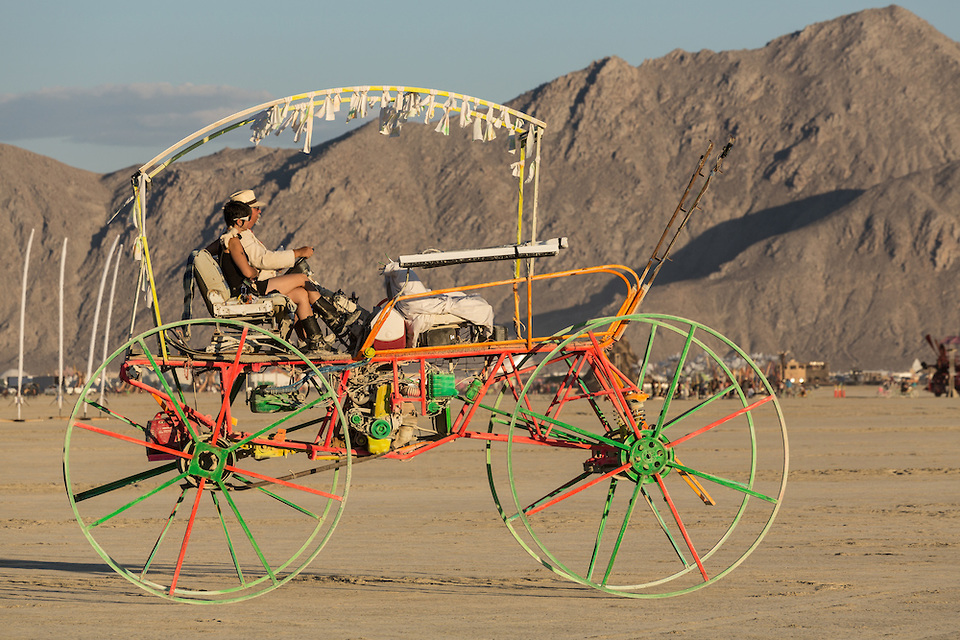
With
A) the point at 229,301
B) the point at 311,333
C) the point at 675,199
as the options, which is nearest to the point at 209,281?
the point at 229,301

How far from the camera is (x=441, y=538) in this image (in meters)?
13.7

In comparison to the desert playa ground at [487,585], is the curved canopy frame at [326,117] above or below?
above

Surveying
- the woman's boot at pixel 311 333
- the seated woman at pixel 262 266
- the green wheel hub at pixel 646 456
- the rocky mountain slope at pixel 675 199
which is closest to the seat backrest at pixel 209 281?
the seated woman at pixel 262 266

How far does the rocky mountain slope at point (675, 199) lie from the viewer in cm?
11412

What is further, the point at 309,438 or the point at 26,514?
the point at 309,438

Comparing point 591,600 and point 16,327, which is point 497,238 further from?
point 591,600

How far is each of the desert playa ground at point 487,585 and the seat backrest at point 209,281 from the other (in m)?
2.46

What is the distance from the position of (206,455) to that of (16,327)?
127890 mm

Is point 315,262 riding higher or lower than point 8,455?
higher

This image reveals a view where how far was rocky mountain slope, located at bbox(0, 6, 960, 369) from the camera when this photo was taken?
114125 mm

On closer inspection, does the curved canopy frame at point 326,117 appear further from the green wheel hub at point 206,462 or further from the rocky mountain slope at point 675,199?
the rocky mountain slope at point 675,199

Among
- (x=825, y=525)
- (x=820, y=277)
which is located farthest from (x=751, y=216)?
(x=825, y=525)

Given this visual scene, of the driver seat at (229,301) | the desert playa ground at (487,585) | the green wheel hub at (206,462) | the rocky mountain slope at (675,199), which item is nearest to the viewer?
the desert playa ground at (487,585)

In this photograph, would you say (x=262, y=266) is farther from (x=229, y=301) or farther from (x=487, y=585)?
(x=487, y=585)
